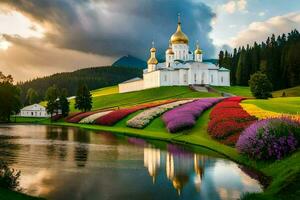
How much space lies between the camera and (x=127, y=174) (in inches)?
809

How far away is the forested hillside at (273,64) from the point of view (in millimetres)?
111500

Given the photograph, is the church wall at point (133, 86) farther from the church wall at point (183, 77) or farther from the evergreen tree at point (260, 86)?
the evergreen tree at point (260, 86)

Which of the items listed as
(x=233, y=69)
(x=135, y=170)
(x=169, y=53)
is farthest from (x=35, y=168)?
(x=233, y=69)

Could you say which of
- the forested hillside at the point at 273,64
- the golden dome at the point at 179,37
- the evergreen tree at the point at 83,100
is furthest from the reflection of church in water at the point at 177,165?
the golden dome at the point at 179,37

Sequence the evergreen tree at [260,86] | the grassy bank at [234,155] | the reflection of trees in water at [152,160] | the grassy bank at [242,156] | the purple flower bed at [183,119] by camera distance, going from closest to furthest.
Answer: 1. the grassy bank at [234,155]
2. the grassy bank at [242,156]
3. the reflection of trees in water at [152,160]
4. the purple flower bed at [183,119]
5. the evergreen tree at [260,86]

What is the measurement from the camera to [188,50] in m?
129

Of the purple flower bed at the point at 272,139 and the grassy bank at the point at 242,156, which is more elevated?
the purple flower bed at the point at 272,139

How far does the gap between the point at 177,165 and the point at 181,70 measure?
3767 inches

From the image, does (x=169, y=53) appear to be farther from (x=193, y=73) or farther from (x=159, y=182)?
(x=159, y=182)

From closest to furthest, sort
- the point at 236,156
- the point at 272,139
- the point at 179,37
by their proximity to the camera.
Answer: the point at 272,139 → the point at 236,156 → the point at 179,37

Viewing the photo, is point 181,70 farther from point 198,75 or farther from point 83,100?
point 83,100

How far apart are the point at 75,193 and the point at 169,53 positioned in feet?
366

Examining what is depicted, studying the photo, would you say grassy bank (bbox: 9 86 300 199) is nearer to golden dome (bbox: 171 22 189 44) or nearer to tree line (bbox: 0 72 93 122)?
tree line (bbox: 0 72 93 122)

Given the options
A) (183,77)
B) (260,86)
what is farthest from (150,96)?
(260,86)
